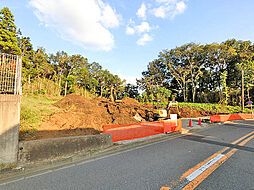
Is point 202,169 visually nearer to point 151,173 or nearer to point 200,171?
point 200,171

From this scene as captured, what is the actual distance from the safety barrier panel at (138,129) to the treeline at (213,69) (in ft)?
85.6

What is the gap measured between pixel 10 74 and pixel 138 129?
5797mm

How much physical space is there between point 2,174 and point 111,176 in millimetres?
2493

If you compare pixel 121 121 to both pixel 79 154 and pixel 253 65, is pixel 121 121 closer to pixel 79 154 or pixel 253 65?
pixel 79 154

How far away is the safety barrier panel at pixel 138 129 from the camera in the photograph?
6384 mm

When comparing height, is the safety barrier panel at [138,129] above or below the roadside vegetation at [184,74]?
below

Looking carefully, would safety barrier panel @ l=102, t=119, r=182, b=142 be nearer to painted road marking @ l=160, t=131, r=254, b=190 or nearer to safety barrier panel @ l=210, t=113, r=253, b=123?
painted road marking @ l=160, t=131, r=254, b=190

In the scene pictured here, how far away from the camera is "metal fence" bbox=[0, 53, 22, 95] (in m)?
3.87

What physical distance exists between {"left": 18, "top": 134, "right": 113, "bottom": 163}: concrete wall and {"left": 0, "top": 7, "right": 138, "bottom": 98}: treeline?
1131 centimetres

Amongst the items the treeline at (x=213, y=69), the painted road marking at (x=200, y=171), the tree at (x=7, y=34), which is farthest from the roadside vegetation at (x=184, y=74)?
the painted road marking at (x=200, y=171)

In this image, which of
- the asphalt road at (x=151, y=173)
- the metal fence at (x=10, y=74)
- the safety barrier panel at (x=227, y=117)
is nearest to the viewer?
the asphalt road at (x=151, y=173)

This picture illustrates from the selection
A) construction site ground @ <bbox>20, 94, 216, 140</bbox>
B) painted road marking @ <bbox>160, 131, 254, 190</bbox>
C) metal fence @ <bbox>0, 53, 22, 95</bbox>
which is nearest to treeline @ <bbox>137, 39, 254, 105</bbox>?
construction site ground @ <bbox>20, 94, 216, 140</bbox>

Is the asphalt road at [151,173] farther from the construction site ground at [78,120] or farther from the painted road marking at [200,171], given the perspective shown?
the construction site ground at [78,120]

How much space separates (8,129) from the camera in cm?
→ 338
